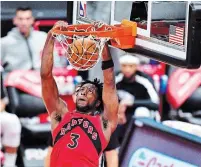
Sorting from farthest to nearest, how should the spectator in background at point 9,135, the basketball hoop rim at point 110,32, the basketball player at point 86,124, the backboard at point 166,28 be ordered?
the spectator in background at point 9,135, the basketball player at point 86,124, the basketball hoop rim at point 110,32, the backboard at point 166,28

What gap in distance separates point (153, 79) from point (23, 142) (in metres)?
1.45

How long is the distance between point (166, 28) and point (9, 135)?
9.62ft

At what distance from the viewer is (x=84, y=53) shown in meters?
5.68

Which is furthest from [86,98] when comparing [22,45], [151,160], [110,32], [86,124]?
[22,45]

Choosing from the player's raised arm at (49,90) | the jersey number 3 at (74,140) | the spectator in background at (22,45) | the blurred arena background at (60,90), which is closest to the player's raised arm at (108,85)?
the jersey number 3 at (74,140)

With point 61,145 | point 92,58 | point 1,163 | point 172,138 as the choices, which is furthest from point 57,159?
point 1,163

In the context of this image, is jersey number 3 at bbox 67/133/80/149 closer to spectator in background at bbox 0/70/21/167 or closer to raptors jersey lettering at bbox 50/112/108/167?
raptors jersey lettering at bbox 50/112/108/167

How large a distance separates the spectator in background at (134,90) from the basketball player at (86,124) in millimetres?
2467

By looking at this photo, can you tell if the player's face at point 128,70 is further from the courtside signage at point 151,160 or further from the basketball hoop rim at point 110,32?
the basketball hoop rim at point 110,32

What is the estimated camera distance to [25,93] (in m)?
8.30

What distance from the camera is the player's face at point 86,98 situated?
5645 mm

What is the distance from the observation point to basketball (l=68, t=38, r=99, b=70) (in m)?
5.67

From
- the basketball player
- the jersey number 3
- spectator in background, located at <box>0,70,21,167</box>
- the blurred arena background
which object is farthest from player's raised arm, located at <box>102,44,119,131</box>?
spectator in background, located at <box>0,70,21,167</box>

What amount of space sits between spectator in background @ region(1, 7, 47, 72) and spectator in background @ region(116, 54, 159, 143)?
848 mm
